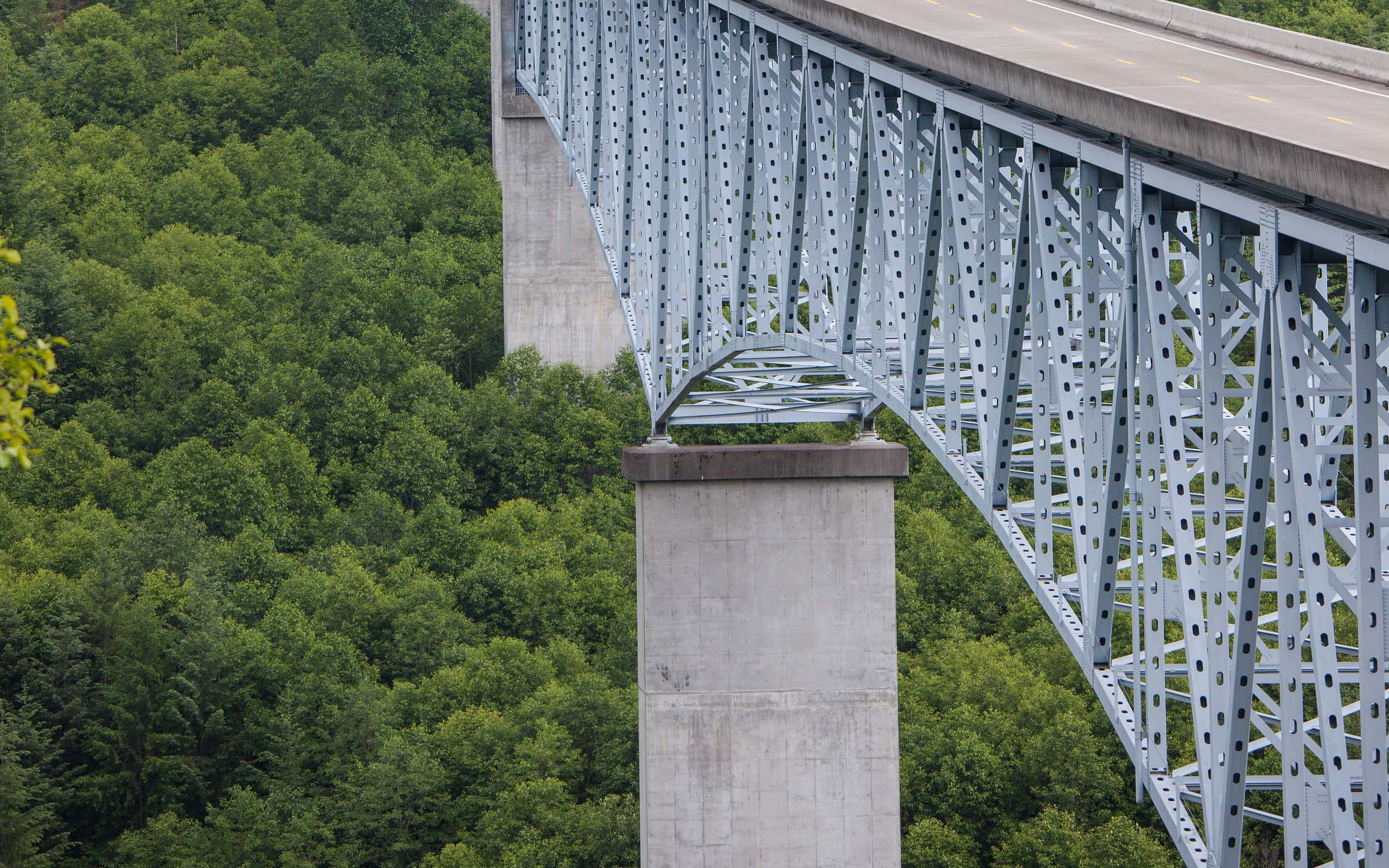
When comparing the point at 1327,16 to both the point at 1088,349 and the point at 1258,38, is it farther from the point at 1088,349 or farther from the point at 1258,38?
the point at 1088,349

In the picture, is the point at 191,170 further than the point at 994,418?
Yes

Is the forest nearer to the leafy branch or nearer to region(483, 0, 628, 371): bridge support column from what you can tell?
region(483, 0, 628, 371): bridge support column

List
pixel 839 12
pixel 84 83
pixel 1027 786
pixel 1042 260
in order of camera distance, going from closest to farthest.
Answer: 1. pixel 1042 260
2. pixel 839 12
3. pixel 1027 786
4. pixel 84 83

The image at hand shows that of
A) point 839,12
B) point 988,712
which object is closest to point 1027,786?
point 988,712

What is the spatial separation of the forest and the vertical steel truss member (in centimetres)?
2062

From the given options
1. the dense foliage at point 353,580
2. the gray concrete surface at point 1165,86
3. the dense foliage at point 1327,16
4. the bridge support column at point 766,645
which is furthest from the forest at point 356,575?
the gray concrete surface at point 1165,86

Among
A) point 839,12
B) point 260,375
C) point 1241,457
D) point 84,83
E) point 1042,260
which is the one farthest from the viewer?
point 84,83

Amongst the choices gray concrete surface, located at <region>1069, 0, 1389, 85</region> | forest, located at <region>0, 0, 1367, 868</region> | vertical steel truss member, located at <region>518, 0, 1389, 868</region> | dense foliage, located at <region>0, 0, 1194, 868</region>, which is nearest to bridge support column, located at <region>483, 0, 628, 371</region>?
forest, located at <region>0, 0, 1367, 868</region>

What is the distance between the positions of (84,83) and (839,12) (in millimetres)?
96877

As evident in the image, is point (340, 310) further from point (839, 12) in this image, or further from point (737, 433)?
point (839, 12)

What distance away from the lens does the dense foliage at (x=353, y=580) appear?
59469 millimetres

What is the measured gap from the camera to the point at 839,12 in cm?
2752

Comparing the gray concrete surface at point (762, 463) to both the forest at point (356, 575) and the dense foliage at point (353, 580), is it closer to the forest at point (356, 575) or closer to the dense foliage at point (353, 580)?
the forest at point (356, 575)

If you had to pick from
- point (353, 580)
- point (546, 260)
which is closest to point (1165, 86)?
point (353, 580)
